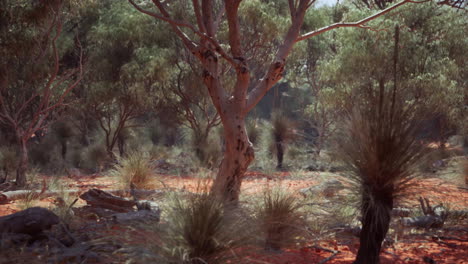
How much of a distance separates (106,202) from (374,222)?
394cm

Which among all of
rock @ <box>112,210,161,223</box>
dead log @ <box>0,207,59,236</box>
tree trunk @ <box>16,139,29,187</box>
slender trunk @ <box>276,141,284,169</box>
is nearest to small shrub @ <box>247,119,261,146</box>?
slender trunk @ <box>276,141,284,169</box>

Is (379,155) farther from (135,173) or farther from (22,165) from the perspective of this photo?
(22,165)

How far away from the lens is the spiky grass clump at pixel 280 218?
448 cm

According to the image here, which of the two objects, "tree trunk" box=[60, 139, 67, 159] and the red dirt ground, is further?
"tree trunk" box=[60, 139, 67, 159]

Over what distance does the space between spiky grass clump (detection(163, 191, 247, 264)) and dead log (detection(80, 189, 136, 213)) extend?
2961mm

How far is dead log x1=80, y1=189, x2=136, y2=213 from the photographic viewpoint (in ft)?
19.9

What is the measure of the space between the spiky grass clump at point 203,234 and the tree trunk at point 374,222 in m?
1.09

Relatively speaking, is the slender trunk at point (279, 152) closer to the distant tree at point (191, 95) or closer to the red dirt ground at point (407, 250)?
the distant tree at point (191, 95)

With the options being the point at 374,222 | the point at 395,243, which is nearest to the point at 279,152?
the point at 395,243

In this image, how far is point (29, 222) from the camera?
13.4 feet

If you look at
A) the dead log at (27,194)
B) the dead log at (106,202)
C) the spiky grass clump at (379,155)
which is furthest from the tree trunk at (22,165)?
the spiky grass clump at (379,155)

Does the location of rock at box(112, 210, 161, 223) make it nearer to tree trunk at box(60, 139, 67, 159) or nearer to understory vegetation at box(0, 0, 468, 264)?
understory vegetation at box(0, 0, 468, 264)

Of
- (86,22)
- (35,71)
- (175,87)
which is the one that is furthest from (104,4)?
(35,71)

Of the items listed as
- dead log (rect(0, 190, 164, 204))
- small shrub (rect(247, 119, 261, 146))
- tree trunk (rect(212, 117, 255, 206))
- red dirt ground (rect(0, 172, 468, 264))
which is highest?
small shrub (rect(247, 119, 261, 146))
